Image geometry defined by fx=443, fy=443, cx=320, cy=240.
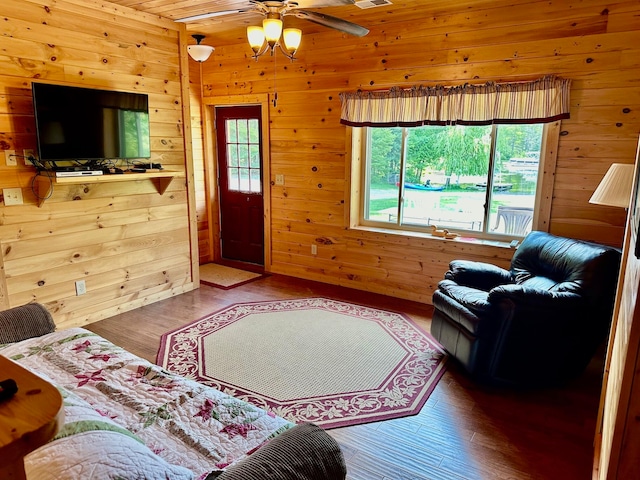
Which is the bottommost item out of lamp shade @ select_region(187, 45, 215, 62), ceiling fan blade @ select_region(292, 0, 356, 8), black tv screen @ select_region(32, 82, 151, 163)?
black tv screen @ select_region(32, 82, 151, 163)

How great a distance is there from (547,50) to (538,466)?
3.12m

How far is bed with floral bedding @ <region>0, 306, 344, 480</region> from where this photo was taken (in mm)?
1125

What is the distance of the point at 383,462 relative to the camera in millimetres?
2256

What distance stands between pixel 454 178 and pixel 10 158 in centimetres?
376

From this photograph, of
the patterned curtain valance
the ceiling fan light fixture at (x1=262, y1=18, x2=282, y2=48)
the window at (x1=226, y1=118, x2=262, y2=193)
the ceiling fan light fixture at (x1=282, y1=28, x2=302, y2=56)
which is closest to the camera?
the ceiling fan light fixture at (x1=262, y1=18, x2=282, y2=48)

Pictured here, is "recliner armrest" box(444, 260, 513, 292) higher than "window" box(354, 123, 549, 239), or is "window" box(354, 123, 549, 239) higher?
"window" box(354, 123, 549, 239)

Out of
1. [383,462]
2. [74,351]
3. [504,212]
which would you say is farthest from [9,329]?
[504,212]

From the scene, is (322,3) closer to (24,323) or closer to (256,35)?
(256,35)

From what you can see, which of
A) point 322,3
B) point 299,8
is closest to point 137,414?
point 322,3

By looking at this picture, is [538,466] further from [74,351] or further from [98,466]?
[74,351]

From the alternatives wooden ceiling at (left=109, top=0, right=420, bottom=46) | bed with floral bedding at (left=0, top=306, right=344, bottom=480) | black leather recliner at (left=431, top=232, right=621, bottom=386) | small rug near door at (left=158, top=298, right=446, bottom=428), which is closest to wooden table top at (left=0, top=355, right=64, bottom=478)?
bed with floral bedding at (left=0, top=306, right=344, bottom=480)

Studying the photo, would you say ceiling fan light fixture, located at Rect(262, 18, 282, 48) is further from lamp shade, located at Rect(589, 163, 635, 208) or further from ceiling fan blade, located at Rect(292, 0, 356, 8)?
lamp shade, located at Rect(589, 163, 635, 208)

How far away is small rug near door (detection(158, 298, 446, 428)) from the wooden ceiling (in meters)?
2.59

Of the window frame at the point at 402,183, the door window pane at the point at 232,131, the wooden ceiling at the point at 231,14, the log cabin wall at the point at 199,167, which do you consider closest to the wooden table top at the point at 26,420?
the wooden ceiling at the point at 231,14
